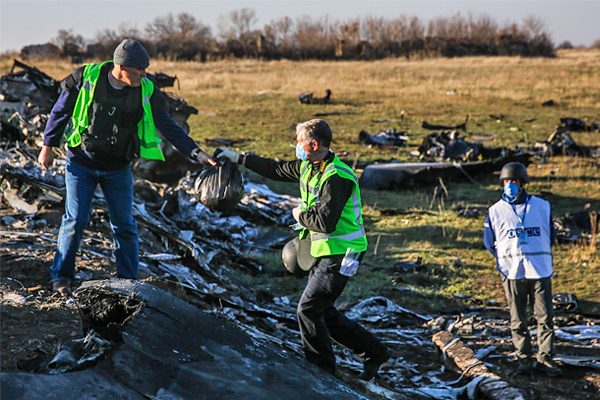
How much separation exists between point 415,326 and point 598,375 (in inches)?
71.0

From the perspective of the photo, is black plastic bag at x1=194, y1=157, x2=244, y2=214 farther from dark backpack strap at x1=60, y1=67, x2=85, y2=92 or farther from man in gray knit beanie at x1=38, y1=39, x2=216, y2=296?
dark backpack strap at x1=60, y1=67, x2=85, y2=92

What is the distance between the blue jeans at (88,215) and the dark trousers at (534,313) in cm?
343

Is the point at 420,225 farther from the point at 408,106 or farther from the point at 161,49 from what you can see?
the point at 161,49

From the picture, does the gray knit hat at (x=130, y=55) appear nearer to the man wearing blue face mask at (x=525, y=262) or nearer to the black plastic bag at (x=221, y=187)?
the black plastic bag at (x=221, y=187)

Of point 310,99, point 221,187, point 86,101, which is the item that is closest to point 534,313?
point 221,187

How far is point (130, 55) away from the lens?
3.80 meters

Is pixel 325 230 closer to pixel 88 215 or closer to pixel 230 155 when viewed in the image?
pixel 230 155

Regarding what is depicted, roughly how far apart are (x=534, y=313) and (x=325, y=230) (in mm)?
2592

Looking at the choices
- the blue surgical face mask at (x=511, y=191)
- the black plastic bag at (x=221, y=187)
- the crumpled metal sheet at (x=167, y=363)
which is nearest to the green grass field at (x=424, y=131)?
the blue surgical face mask at (x=511, y=191)

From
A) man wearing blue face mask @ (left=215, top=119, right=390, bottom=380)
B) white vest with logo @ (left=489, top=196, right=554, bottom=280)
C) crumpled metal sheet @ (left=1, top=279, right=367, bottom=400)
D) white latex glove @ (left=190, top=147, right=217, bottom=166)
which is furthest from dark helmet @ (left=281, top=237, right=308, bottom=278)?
white vest with logo @ (left=489, top=196, right=554, bottom=280)

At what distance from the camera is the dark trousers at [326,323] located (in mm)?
3564

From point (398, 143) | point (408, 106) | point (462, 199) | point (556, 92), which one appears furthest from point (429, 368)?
point (556, 92)

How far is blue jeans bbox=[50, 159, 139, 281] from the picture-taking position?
4070mm

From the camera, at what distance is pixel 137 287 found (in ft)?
9.03
